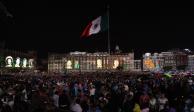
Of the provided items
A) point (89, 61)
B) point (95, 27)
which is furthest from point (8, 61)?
point (95, 27)

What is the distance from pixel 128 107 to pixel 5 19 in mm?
27018

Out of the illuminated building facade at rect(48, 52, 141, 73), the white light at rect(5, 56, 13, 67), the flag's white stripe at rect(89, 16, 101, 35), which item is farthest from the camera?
the illuminated building facade at rect(48, 52, 141, 73)

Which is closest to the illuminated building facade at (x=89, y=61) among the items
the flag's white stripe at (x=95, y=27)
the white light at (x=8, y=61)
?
the white light at (x=8, y=61)

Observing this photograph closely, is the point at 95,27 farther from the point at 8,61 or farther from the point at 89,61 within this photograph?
the point at 89,61

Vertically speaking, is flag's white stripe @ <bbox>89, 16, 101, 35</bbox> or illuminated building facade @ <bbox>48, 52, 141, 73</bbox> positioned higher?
illuminated building facade @ <bbox>48, 52, 141, 73</bbox>

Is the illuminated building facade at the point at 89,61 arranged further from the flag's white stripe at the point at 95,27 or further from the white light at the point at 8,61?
the flag's white stripe at the point at 95,27

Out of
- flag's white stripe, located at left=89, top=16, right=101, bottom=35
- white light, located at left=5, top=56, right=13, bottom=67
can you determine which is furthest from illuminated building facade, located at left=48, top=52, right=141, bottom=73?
flag's white stripe, located at left=89, top=16, right=101, bottom=35

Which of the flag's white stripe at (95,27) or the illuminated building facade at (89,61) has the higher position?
the illuminated building facade at (89,61)

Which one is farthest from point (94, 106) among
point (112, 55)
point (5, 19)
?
point (112, 55)

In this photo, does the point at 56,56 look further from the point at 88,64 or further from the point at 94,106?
the point at 94,106

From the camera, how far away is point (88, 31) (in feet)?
111

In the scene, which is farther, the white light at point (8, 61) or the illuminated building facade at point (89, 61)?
the illuminated building facade at point (89, 61)

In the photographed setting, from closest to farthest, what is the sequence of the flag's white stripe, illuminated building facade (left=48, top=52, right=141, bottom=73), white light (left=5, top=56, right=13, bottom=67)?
the flag's white stripe, white light (left=5, top=56, right=13, bottom=67), illuminated building facade (left=48, top=52, right=141, bottom=73)

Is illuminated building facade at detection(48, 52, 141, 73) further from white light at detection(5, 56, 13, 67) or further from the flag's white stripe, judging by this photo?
the flag's white stripe
